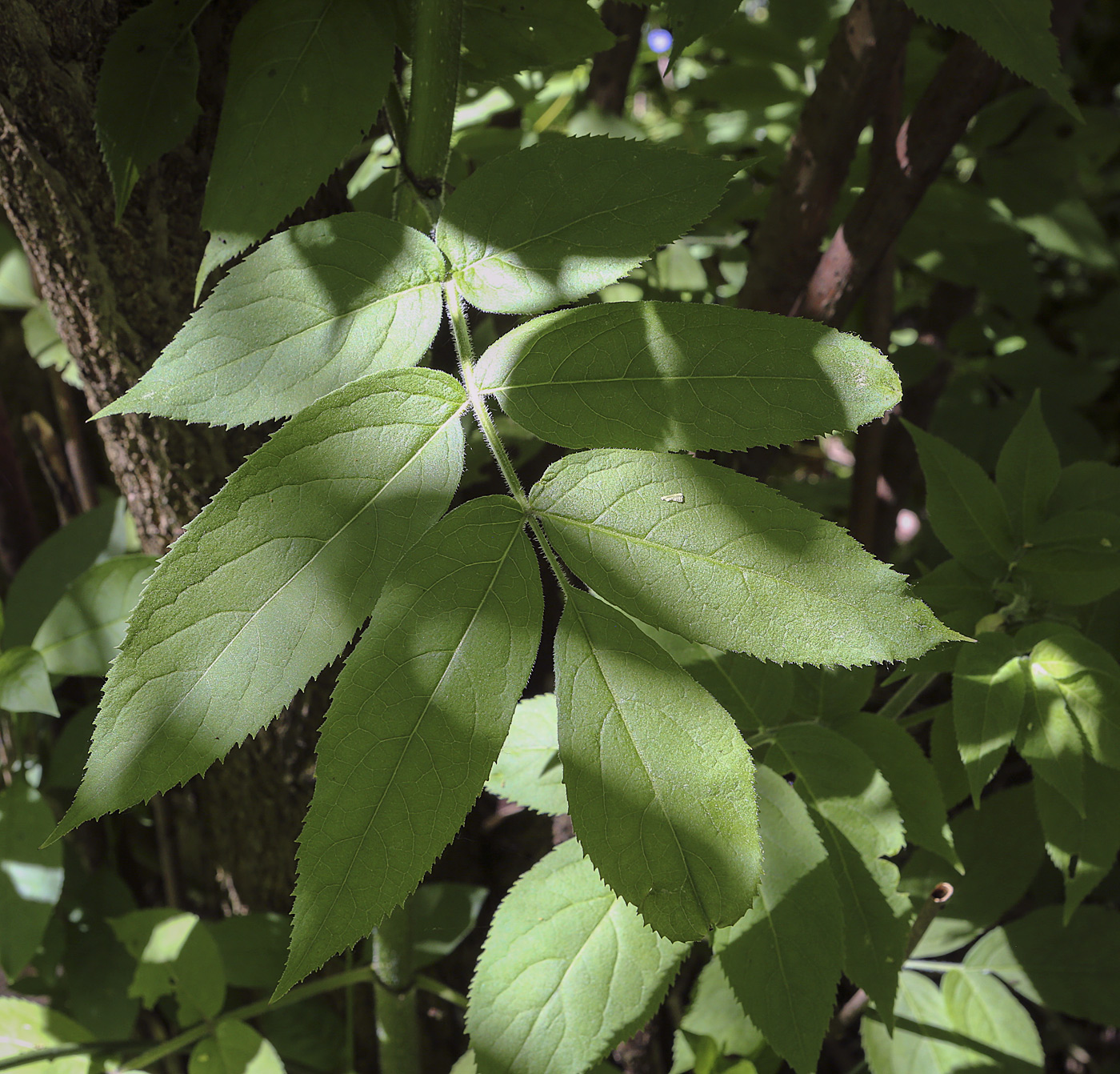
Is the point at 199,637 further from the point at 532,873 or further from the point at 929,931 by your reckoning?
the point at 929,931

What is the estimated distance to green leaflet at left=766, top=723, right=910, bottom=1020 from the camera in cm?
87

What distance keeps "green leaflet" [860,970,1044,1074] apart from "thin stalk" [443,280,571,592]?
2.84ft

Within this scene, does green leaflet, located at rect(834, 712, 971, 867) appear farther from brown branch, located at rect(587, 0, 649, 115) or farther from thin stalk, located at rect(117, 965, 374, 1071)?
brown branch, located at rect(587, 0, 649, 115)

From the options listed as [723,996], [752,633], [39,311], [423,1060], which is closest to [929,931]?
[723,996]

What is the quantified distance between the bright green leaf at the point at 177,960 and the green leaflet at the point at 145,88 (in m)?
0.90

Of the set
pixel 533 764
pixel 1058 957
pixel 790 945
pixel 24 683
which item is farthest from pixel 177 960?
pixel 1058 957

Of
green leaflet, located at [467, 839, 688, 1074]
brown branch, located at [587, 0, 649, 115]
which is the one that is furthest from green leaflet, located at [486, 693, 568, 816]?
brown branch, located at [587, 0, 649, 115]

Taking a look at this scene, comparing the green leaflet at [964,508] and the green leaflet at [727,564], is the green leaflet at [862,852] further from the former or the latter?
the green leaflet at [727,564]

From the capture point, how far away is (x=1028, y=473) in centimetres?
98

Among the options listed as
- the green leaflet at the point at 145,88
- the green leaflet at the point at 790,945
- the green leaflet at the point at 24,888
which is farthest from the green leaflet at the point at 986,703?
the green leaflet at the point at 24,888

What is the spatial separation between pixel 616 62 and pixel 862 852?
1373 mm

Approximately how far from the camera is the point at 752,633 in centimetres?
57

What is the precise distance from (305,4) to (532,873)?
829 mm

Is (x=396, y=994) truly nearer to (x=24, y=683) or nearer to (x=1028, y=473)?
(x=24, y=683)
